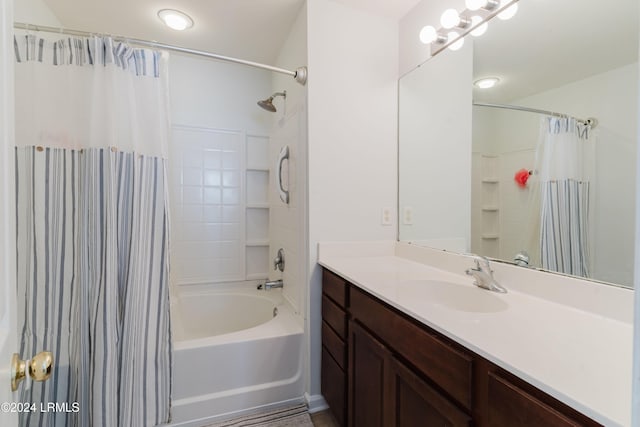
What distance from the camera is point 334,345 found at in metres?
1.49

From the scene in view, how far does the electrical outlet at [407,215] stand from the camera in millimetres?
1804

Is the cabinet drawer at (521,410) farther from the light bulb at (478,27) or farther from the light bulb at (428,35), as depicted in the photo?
the light bulb at (428,35)

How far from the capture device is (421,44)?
66.1 inches

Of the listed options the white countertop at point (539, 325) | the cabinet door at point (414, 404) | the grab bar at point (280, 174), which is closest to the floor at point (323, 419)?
the cabinet door at point (414, 404)

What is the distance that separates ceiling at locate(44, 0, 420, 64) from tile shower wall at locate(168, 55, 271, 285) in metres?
0.34

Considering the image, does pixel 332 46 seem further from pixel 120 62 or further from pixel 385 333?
pixel 385 333

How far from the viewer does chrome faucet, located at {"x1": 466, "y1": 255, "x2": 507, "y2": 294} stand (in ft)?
3.78

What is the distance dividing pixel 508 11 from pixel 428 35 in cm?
42

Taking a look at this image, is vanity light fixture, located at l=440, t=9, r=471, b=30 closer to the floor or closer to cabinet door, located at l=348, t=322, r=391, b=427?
cabinet door, located at l=348, t=322, r=391, b=427

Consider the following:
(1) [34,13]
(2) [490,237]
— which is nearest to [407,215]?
(2) [490,237]

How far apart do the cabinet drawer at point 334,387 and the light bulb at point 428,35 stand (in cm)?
186

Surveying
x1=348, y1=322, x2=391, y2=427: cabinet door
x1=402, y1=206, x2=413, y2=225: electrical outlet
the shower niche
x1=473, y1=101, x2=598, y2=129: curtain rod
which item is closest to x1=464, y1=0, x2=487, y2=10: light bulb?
x1=473, y1=101, x2=598, y2=129: curtain rod

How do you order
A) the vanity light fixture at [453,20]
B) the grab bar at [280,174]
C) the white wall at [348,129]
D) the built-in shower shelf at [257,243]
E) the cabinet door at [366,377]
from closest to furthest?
the cabinet door at [366,377] → the vanity light fixture at [453,20] → the white wall at [348,129] → the grab bar at [280,174] → the built-in shower shelf at [257,243]

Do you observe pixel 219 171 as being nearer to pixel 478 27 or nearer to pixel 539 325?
pixel 478 27
